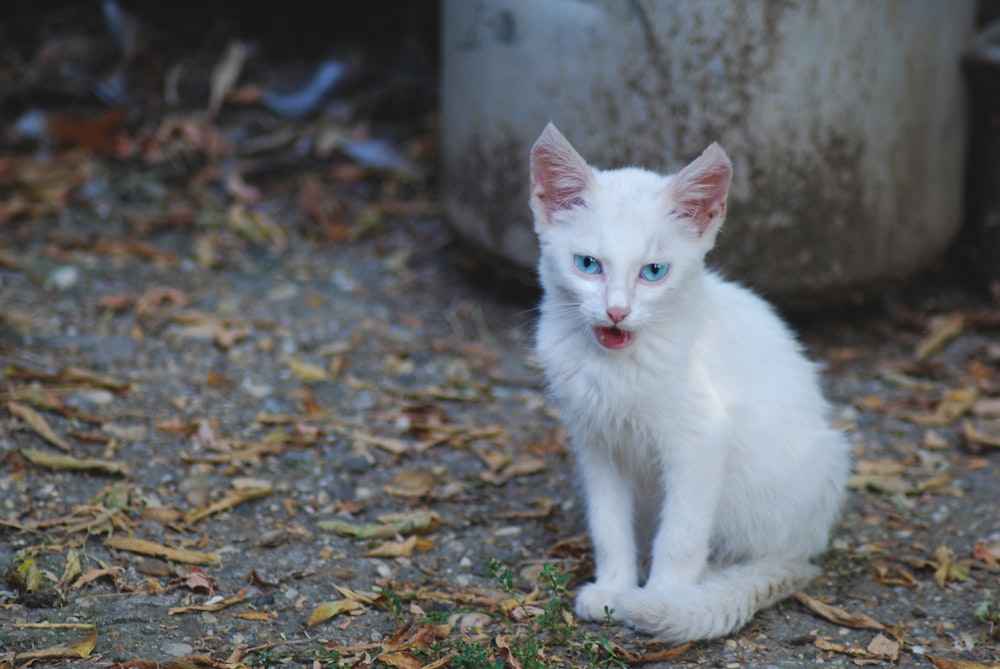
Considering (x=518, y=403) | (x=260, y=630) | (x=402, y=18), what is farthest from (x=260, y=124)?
(x=260, y=630)

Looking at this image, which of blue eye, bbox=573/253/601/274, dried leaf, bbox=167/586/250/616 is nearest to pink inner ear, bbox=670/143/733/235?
blue eye, bbox=573/253/601/274

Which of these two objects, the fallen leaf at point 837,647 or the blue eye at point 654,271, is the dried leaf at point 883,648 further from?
the blue eye at point 654,271

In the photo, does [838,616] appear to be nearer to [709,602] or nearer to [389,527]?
[709,602]

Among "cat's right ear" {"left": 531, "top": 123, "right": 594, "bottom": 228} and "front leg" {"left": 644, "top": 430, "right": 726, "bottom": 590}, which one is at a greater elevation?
"cat's right ear" {"left": 531, "top": 123, "right": 594, "bottom": 228}

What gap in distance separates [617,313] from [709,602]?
2.74ft

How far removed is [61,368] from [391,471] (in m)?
1.37

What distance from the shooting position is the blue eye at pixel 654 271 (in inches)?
113

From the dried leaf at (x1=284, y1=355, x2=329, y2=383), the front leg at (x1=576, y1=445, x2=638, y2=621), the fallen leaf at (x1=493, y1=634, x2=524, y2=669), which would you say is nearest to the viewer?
the fallen leaf at (x1=493, y1=634, x2=524, y2=669)

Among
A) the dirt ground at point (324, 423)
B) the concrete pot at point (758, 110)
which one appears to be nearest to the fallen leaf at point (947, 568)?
the dirt ground at point (324, 423)

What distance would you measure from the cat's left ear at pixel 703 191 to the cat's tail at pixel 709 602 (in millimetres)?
945

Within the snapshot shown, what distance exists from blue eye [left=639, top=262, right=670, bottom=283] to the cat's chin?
6.5 inches

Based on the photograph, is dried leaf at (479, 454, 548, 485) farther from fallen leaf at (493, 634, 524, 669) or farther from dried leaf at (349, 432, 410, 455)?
fallen leaf at (493, 634, 524, 669)

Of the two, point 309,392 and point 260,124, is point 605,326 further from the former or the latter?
point 260,124

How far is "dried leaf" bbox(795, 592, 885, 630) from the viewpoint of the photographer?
314cm
